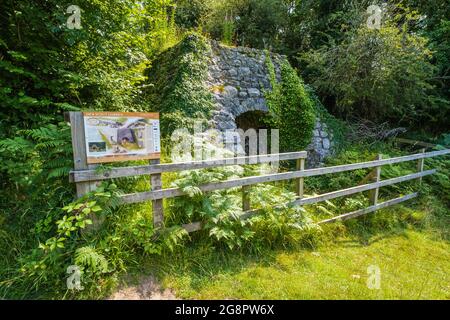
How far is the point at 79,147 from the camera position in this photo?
2490 millimetres

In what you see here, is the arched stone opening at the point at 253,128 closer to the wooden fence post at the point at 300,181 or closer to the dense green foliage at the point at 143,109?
the dense green foliage at the point at 143,109

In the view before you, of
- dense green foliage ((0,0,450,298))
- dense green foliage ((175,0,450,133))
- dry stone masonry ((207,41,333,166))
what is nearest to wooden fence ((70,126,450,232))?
dense green foliage ((0,0,450,298))

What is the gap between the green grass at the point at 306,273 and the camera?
2.64 meters

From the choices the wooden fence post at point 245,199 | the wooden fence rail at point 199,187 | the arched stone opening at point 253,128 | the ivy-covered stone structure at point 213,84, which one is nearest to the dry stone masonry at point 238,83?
the ivy-covered stone structure at point 213,84

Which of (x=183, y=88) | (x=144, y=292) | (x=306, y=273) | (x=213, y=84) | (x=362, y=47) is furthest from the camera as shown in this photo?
(x=362, y=47)

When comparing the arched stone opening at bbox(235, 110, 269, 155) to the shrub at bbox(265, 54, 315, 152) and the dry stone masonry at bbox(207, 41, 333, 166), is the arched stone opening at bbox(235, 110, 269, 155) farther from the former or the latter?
the dry stone masonry at bbox(207, 41, 333, 166)

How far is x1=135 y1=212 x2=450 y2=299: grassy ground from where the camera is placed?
104 inches

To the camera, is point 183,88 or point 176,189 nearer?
point 176,189

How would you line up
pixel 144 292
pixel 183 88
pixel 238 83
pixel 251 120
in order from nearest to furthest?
1. pixel 144 292
2. pixel 183 88
3. pixel 238 83
4. pixel 251 120

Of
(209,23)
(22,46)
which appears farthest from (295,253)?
(209,23)

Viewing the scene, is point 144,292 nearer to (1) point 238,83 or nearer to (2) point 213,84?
(2) point 213,84

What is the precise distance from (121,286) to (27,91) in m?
3.29

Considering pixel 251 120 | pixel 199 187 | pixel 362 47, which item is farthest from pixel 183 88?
pixel 362 47

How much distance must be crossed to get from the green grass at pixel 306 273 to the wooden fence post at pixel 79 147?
3.59 ft
